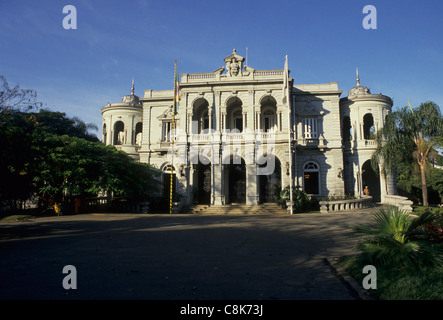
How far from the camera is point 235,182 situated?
26359mm

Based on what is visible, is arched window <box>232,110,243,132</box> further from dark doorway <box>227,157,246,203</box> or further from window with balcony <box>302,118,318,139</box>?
window with balcony <box>302,118,318,139</box>

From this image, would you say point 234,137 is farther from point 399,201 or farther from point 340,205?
point 399,201

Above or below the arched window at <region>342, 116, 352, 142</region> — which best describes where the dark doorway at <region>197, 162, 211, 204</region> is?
below

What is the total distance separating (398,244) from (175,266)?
4949 mm

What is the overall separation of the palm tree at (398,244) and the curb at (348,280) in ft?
1.96

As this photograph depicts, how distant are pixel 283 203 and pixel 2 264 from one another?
737 inches

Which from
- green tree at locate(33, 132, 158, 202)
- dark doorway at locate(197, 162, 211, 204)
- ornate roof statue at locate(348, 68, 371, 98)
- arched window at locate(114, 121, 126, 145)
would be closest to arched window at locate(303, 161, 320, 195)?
ornate roof statue at locate(348, 68, 371, 98)

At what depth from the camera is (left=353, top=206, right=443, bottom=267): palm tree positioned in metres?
5.33

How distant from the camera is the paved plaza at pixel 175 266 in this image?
462 cm

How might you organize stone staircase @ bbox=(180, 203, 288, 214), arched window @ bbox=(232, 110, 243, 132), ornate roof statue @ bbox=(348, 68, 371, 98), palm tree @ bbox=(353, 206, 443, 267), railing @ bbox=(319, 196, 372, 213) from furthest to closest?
ornate roof statue @ bbox=(348, 68, 371, 98), arched window @ bbox=(232, 110, 243, 132), stone staircase @ bbox=(180, 203, 288, 214), railing @ bbox=(319, 196, 372, 213), palm tree @ bbox=(353, 206, 443, 267)

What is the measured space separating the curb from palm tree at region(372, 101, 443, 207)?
53.7 ft

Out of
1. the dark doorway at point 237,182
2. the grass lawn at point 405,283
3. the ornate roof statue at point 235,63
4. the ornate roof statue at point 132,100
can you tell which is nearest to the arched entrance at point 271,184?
the dark doorway at point 237,182

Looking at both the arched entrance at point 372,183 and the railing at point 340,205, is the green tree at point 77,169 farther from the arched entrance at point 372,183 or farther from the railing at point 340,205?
the arched entrance at point 372,183

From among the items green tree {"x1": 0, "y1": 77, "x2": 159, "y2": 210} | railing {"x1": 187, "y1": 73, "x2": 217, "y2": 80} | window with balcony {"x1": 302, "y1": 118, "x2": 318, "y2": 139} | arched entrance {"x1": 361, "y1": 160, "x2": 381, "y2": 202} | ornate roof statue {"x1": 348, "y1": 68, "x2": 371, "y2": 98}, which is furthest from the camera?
arched entrance {"x1": 361, "y1": 160, "x2": 381, "y2": 202}
